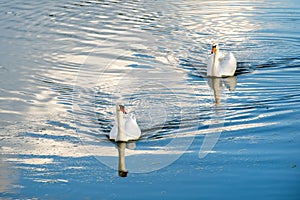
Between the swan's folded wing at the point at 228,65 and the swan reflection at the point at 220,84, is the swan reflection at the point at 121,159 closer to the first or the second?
the swan reflection at the point at 220,84

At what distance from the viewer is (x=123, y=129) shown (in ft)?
41.2

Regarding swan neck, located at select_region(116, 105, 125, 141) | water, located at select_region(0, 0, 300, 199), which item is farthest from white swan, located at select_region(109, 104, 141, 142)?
water, located at select_region(0, 0, 300, 199)

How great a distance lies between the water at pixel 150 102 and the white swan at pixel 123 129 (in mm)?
166

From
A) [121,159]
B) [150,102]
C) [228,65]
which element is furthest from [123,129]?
[228,65]

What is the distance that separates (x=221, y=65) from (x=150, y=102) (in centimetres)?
280

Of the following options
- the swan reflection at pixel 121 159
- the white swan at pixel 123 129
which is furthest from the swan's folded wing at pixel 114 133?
the swan reflection at pixel 121 159

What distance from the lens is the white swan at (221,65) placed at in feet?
56.0

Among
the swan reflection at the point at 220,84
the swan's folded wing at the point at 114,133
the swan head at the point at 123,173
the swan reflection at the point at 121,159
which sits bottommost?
the swan head at the point at 123,173

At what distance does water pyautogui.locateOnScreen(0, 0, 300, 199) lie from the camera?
11078 millimetres

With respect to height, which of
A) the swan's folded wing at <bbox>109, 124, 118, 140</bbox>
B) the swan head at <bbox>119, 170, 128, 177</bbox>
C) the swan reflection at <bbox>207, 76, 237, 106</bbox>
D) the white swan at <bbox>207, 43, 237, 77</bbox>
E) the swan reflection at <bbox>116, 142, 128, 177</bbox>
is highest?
the white swan at <bbox>207, 43, 237, 77</bbox>

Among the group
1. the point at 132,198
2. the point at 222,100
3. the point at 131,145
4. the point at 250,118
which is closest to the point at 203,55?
the point at 222,100

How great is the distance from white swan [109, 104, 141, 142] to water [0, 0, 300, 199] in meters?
0.17

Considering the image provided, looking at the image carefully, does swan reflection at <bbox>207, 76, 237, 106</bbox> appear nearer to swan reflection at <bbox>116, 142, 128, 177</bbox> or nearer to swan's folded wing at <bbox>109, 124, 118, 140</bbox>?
swan's folded wing at <bbox>109, 124, 118, 140</bbox>

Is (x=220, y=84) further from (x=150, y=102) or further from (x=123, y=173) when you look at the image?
(x=123, y=173)
